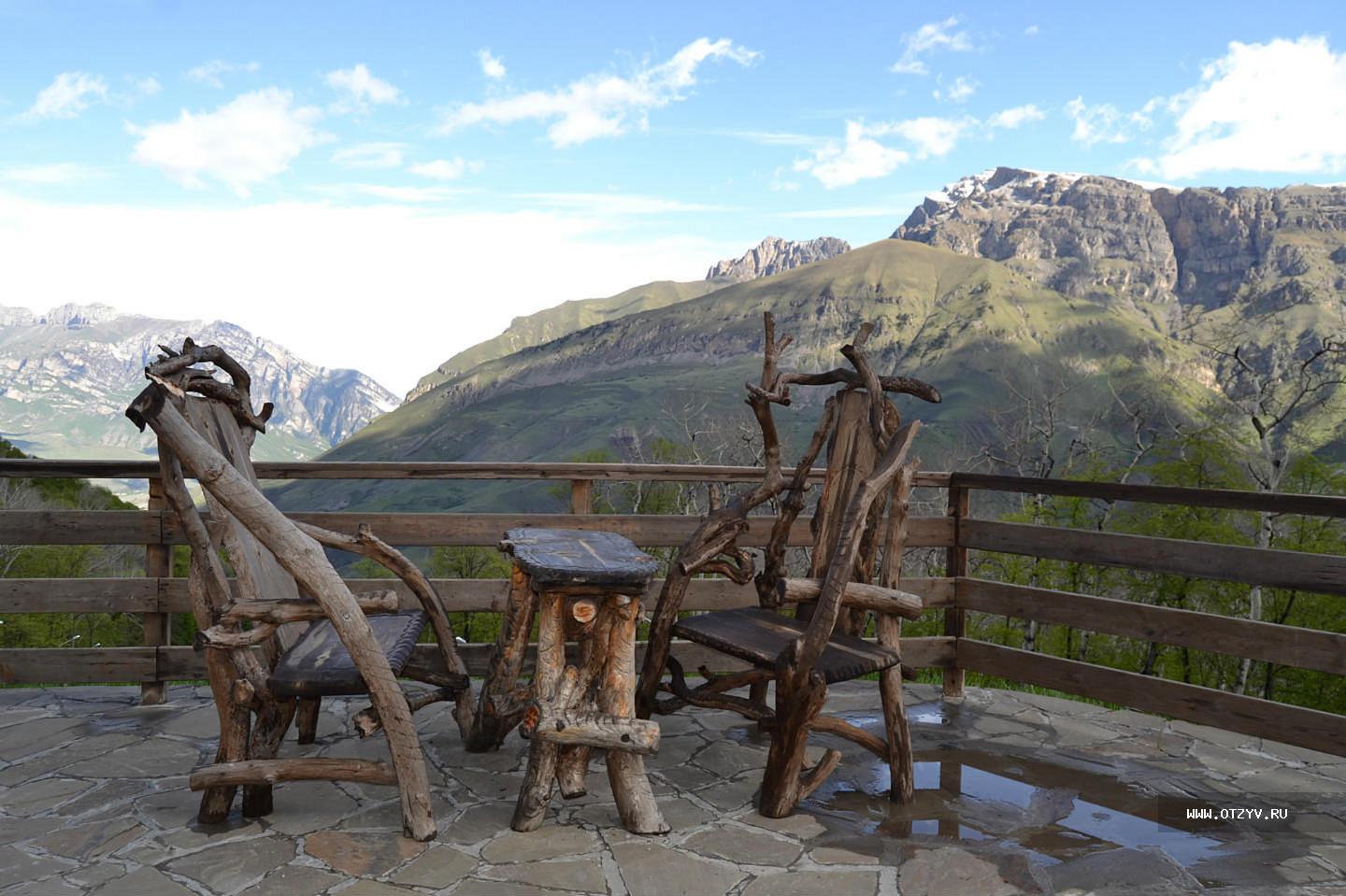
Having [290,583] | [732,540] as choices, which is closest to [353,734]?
[290,583]

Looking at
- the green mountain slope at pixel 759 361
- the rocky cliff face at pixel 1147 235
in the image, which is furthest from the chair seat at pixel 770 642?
the rocky cliff face at pixel 1147 235

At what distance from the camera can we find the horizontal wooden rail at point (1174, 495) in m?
3.61

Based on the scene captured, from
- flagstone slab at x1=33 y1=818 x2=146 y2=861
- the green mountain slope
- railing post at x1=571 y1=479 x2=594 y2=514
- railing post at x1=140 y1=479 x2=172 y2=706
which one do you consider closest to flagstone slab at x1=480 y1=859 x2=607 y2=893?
flagstone slab at x1=33 y1=818 x2=146 y2=861

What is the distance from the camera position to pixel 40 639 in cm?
2488

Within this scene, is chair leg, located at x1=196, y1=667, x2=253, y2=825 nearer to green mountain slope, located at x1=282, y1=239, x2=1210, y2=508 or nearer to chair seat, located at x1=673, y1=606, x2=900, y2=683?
chair seat, located at x1=673, y1=606, x2=900, y2=683

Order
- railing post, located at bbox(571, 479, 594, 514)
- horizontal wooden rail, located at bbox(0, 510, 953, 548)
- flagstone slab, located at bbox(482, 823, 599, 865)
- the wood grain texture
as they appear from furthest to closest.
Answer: railing post, located at bbox(571, 479, 594, 514)
horizontal wooden rail, located at bbox(0, 510, 953, 548)
the wood grain texture
flagstone slab, located at bbox(482, 823, 599, 865)

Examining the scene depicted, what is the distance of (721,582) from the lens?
15.8 ft

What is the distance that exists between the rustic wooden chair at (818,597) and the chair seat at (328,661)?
97 cm

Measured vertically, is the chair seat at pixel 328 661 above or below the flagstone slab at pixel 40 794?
above

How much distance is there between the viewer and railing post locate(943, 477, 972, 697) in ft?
16.0

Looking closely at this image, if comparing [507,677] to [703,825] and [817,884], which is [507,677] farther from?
[817,884]

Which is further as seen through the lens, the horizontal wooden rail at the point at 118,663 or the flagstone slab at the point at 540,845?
the horizontal wooden rail at the point at 118,663

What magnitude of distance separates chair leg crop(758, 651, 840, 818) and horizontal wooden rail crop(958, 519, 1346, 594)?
1607 millimetres

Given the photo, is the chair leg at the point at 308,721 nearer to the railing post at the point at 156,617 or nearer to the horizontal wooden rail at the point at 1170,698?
the railing post at the point at 156,617
